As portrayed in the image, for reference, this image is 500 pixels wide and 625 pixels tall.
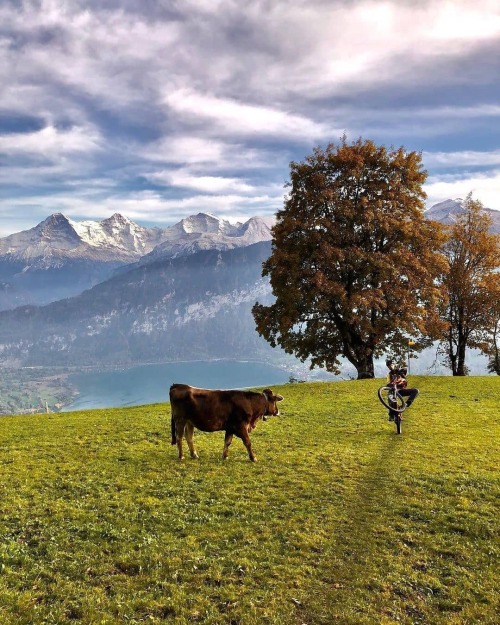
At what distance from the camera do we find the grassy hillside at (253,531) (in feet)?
26.5

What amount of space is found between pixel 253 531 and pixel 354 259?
31.0 m

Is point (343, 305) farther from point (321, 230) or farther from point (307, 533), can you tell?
point (307, 533)

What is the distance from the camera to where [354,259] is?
38.7 metres

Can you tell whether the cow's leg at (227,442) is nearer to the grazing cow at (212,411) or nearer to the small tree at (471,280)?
the grazing cow at (212,411)

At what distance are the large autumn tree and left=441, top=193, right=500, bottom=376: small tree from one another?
8.22 meters

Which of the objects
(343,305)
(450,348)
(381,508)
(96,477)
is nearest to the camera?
(381,508)

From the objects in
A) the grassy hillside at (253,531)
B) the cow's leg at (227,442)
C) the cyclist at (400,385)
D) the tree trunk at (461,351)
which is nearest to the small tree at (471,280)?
the tree trunk at (461,351)

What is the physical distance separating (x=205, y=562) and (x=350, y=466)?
8224 millimetres

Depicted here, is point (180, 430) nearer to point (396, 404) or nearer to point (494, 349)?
point (396, 404)

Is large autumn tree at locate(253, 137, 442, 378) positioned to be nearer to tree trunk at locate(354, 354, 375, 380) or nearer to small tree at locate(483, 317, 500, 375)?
tree trunk at locate(354, 354, 375, 380)

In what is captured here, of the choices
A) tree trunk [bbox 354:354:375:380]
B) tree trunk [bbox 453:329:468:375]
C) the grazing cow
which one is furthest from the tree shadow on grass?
tree trunk [bbox 453:329:468:375]

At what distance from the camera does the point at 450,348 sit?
2084 inches

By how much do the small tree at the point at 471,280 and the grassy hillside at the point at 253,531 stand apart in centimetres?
3136

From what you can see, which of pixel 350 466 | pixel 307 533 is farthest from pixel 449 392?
pixel 307 533
